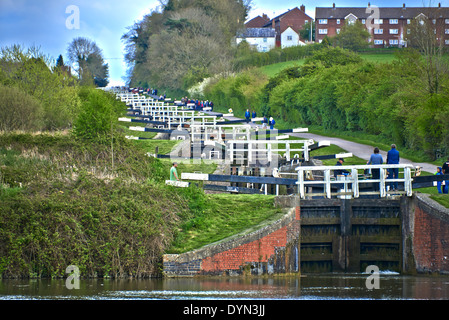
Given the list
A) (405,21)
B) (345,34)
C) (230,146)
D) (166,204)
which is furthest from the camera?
(405,21)

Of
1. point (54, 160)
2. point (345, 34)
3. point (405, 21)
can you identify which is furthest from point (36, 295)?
point (405, 21)

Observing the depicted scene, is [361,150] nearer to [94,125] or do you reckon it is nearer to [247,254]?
[94,125]

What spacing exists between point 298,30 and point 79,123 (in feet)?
437

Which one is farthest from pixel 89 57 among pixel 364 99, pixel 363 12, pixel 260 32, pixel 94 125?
pixel 94 125

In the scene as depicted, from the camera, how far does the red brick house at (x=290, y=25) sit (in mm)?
158125

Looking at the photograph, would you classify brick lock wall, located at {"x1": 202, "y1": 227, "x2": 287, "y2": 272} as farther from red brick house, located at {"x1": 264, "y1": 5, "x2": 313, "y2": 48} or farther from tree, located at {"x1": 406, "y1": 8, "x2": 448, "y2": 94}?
red brick house, located at {"x1": 264, "y1": 5, "x2": 313, "y2": 48}

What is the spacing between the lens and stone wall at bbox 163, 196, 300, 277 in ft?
69.6

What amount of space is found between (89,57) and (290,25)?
4066cm

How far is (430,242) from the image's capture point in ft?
76.9

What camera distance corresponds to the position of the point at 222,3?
408ft

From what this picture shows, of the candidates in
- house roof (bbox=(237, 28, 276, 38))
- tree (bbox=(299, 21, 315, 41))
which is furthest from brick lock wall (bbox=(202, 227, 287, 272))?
tree (bbox=(299, 21, 315, 41))
